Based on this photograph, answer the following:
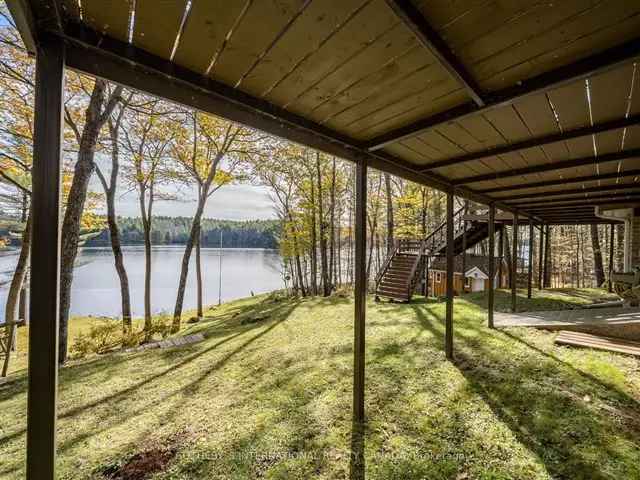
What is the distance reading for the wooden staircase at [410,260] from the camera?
9930 mm

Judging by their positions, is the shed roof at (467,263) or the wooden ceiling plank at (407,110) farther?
the shed roof at (467,263)

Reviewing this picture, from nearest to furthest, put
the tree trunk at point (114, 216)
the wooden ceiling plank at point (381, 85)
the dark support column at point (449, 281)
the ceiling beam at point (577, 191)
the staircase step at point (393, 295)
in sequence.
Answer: the wooden ceiling plank at point (381, 85), the ceiling beam at point (577, 191), the dark support column at point (449, 281), the tree trunk at point (114, 216), the staircase step at point (393, 295)

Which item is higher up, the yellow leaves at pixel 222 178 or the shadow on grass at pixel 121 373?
the yellow leaves at pixel 222 178

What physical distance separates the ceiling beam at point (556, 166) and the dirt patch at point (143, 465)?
4.66m

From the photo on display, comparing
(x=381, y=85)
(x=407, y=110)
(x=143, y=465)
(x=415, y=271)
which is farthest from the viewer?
(x=415, y=271)

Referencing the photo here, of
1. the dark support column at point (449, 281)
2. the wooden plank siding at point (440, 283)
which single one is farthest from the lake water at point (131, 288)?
the dark support column at point (449, 281)

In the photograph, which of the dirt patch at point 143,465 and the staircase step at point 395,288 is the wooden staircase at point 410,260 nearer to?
the staircase step at point 395,288

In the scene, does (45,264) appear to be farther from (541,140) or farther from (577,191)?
(577,191)

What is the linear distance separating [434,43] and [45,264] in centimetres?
199

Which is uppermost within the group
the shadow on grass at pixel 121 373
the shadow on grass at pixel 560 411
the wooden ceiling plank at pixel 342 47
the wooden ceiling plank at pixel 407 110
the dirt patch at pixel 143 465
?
the wooden ceiling plank at pixel 342 47

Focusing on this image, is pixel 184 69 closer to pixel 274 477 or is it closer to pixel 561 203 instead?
pixel 274 477

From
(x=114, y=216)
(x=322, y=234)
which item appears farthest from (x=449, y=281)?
(x=114, y=216)

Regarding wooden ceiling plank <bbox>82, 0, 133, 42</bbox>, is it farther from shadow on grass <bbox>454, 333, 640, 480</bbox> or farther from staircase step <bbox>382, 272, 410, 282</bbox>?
staircase step <bbox>382, 272, 410, 282</bbox>

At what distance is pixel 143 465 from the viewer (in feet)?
8.30
